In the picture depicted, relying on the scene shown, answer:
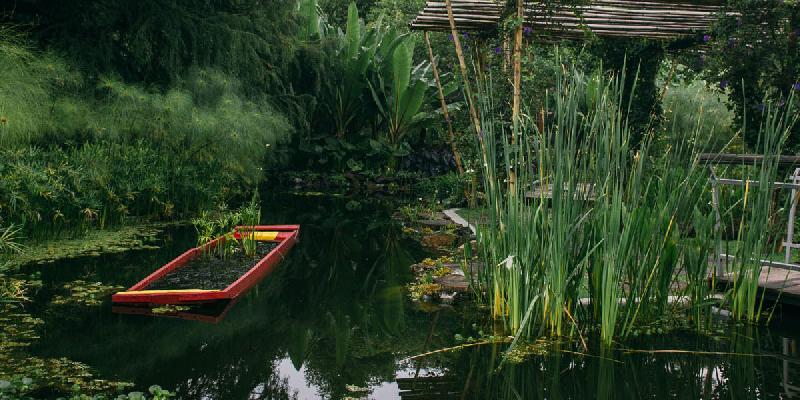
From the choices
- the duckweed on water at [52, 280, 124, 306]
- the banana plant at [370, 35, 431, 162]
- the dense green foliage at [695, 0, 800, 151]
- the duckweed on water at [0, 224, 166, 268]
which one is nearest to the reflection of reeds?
the duckweed on water at [52, 280, 124, 306]

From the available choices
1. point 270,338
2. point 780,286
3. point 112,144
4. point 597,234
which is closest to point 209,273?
point 270,338

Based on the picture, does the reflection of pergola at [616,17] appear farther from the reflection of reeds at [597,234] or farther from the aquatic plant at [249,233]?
the reflection of reeds at [597,234]

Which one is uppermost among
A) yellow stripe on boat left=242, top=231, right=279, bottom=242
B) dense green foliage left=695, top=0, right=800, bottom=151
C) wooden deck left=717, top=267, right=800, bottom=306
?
dense green foliage left=695, top=0, right=800, bottom=151

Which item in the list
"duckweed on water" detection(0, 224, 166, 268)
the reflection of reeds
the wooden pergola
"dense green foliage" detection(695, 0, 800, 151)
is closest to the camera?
the reflection of reeds

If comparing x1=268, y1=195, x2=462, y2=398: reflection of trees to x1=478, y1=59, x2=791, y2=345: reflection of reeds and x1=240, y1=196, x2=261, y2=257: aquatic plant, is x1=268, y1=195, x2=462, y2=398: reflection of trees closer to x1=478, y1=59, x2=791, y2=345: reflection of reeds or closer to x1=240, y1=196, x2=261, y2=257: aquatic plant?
x1=240, y1=196, x2=261, y2=257: aquatic plant

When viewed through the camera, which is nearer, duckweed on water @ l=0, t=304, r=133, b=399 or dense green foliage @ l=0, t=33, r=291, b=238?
duckweed on water @ l=0, t=304, r=133, b=399

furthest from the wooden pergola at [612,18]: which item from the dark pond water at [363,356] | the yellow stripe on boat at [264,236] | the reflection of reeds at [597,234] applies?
the reflection of reeds at [597,234]

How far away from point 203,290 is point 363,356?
1.31 m

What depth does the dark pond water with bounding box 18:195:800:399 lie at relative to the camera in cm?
400

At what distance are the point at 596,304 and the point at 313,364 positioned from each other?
157 cm

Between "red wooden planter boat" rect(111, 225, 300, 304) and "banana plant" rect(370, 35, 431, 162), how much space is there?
6.18 metres

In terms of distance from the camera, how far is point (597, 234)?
4438 mm

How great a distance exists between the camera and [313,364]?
14.4ft

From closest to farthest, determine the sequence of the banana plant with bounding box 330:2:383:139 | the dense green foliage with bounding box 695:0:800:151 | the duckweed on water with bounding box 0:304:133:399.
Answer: the duckweed on water with bounding box 0:304:133:399, the dense green foliage with bounding box 695:0:800:151, the banana plant with bounding box 330:2:383:139
